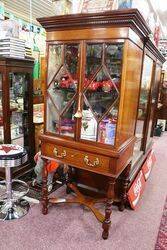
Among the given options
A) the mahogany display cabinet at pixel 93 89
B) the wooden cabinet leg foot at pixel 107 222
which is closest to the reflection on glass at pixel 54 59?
the mahogany display cabinet at pixel 93 89

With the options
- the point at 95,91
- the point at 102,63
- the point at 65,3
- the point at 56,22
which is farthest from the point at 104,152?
the point at 65,3

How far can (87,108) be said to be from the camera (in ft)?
6.37

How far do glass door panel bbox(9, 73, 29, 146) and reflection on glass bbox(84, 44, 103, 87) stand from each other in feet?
4.17

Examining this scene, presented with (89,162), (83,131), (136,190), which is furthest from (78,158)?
(136,190)

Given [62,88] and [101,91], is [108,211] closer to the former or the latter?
[101,91]

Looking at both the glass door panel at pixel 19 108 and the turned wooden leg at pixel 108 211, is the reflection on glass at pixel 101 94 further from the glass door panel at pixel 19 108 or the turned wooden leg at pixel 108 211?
the glass door panel at pixel 19 108

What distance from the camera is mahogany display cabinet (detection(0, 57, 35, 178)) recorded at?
2629 millimetres

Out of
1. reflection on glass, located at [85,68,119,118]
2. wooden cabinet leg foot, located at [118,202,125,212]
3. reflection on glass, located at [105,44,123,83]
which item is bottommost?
wooden cabinet leg foot, located at [118,202,125,212]

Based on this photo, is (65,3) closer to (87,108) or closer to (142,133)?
(87,108)

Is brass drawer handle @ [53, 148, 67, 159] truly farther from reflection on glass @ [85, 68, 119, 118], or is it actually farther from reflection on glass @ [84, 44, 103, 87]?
reflection on glass @ [84, 44, 103, 87]

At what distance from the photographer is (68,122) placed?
2094 millimetres

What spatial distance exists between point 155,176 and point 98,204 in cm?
132

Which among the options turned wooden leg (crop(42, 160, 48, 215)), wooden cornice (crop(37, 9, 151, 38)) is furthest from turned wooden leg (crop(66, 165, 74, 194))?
wooden cornice (crop(37, 9, 151, 38))

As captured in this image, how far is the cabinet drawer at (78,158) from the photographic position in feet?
6.22
